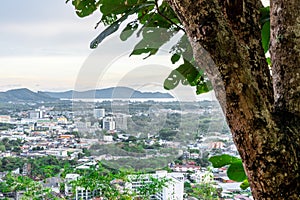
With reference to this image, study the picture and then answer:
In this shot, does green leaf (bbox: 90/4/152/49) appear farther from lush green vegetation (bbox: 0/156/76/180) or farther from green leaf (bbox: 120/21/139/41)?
lush green vegetation (bbox: 0/156/76/180)

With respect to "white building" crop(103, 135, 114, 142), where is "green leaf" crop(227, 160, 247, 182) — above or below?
below

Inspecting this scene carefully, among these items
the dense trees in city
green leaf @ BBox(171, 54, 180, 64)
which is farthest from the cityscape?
the dense trees in city

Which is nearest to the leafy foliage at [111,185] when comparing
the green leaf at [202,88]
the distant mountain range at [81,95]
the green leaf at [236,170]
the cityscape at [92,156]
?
the cityscape at [92,156]

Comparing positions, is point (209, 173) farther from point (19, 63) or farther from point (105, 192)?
point (19, 63)

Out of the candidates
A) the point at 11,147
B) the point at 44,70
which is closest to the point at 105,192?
the point at 11,147

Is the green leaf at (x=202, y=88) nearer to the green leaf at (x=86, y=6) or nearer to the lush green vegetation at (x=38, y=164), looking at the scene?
the green leaf at (x=86, y=6)

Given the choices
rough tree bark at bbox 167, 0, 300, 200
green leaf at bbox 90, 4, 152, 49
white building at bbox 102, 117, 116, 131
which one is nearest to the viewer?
rough tree bark at bbox 167, 0, 300, 200

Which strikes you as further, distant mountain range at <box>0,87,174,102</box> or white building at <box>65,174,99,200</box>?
white building at <box>65,174,99,200</box>

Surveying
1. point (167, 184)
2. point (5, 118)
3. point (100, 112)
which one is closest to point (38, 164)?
point (5, 118)
